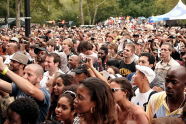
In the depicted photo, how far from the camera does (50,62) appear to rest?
7914mm

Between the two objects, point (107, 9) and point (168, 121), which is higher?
point (168, 121)

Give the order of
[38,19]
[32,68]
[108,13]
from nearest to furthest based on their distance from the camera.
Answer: [32,68] < [38,19] < [108,13]

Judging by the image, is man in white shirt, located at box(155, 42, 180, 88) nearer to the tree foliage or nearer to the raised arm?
the raised arm

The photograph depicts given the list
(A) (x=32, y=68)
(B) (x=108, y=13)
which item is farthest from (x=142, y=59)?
(B) (x=108, y=13)

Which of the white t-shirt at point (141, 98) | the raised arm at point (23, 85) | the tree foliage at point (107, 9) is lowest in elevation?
the tree foliage at point (107, 9)

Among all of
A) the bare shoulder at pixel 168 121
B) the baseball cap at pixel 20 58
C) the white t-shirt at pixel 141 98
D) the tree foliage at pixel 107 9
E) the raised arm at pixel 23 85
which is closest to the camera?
the bare shoulder at pixel 168 121

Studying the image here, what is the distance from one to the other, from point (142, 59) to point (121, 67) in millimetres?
1026

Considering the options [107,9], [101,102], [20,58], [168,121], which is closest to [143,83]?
[20,58]

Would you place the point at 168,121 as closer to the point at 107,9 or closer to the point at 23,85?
the point at 23,85

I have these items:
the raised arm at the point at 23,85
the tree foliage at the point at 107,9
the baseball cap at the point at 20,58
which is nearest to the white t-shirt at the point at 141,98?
the raised arm at the point at 23,85

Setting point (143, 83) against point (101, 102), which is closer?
point (101, 102)

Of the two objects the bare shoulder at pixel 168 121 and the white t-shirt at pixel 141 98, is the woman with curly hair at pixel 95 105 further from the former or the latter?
the white t-shirt at pixel 141 98

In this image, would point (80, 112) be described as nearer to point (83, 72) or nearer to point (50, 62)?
point (83, 72)

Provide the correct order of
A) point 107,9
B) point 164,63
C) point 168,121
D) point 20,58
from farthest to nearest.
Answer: point 107,9
point 164,63
point 20,58
point 168,121
